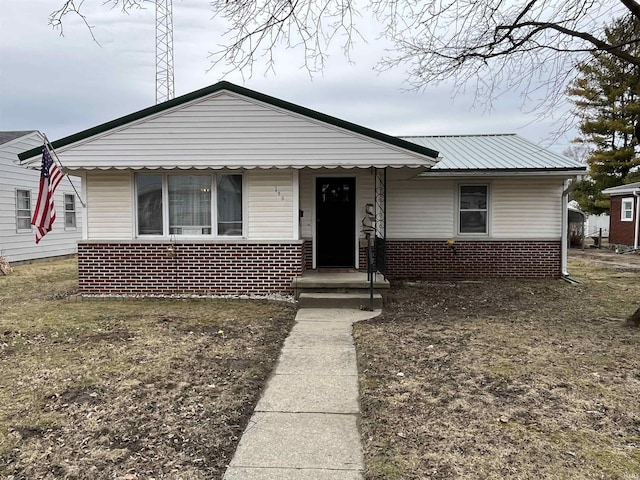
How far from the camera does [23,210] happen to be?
621 inches

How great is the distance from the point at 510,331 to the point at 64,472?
564cm

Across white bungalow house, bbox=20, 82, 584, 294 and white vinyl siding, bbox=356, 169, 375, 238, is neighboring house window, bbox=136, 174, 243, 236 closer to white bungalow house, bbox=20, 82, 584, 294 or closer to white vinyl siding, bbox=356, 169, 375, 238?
white bungalow house, bbox=20, 82, 584, 294

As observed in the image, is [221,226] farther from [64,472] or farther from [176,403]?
[64,472]

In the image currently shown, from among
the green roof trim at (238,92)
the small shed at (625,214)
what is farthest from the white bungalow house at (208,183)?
the small shed at (625,214)

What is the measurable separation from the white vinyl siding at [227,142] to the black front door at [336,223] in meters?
2.12

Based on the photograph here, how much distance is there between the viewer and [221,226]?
29.7 ft

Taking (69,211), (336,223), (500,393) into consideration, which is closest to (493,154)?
(336,223)

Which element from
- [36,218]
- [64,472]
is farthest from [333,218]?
[64,472]

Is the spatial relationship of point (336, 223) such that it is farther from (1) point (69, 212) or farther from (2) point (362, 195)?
(1) point (69, 212)

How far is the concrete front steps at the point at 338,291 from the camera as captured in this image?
325 inches

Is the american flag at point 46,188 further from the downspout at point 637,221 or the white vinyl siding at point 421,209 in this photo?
the downspout at point 637,221

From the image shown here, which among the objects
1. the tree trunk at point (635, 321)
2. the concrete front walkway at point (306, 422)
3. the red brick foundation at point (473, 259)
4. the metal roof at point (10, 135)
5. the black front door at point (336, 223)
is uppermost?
the metal roof at point (10, 135)

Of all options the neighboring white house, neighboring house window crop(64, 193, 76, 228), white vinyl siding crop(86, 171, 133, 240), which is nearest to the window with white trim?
white vinyl siding crop(86, 171, 133, 240)

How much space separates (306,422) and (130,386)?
186 centimetres
